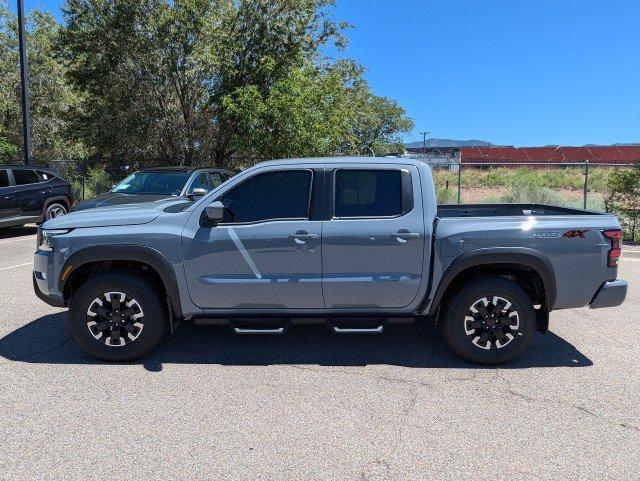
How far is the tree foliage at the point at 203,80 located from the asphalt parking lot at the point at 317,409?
425 inches

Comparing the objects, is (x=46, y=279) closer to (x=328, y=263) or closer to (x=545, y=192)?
(x=328, y=263)

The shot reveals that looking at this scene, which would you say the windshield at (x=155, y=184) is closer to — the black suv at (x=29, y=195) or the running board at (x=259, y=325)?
the black suv at (x=29, y=195)

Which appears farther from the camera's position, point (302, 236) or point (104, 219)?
point (104, 219)

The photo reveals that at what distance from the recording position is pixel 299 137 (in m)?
15.1

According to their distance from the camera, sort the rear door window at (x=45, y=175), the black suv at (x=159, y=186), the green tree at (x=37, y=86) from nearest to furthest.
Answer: the black suv at (x=159, y=186), the rear door window at (x=45, y=175), the green tree at (x=37, y=86)

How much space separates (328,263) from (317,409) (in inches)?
48.2

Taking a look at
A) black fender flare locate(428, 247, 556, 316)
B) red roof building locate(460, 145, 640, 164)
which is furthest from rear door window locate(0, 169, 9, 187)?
red roof building locate(460, 145, 640, 164)

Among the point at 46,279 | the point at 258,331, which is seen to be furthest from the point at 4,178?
the point at 258,331

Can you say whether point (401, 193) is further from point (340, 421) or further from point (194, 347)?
point (194, 347)

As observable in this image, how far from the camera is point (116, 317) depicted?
4.59m

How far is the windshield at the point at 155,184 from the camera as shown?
377 inches

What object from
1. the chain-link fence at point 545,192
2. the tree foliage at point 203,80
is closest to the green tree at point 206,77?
the tree foliage at point 203,80

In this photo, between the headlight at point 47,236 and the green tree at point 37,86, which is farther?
the green tree at point 37,86

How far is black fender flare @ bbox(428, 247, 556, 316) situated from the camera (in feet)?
14.5
